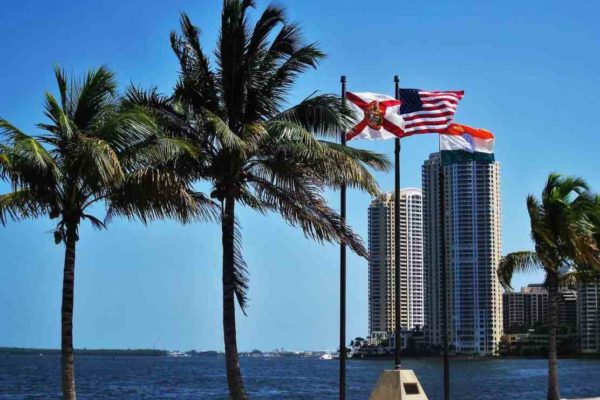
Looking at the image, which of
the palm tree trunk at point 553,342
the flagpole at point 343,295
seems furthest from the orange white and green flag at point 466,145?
the palm tree trunk at point 553,342

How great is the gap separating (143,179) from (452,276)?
3976 inches

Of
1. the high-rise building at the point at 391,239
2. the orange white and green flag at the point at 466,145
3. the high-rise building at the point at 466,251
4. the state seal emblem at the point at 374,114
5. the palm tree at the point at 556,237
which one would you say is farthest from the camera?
the high-rise building at the point at 466,251

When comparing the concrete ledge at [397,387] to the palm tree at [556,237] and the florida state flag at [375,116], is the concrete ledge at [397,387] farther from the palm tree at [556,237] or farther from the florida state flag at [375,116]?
the palm tree at [556,237]

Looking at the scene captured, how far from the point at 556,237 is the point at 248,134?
46.9ft

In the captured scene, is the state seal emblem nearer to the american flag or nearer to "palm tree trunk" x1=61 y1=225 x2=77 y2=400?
the american flag

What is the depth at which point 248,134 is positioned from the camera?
1986 cm

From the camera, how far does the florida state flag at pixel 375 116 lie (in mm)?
22281

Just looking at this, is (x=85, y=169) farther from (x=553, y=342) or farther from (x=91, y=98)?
(x=553, y=342)

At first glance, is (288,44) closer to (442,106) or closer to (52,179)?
(442,106)

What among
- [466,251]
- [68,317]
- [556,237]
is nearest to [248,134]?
[68,317]

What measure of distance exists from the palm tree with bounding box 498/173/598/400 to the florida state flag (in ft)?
31.9

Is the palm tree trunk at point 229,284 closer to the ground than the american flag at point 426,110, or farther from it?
closer to the ground

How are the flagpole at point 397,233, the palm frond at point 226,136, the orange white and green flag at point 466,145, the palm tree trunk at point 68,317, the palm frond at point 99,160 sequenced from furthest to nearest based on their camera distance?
the orange white and green flag at point 466,145, the flagpole at point 397,233, the palm frond at point 226,136, the palm tree trunk at point 68,317, the palm frond at point 99,160

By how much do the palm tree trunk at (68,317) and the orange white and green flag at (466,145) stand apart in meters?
10.3
